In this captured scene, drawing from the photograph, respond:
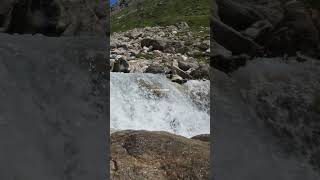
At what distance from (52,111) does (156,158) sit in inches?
74.7

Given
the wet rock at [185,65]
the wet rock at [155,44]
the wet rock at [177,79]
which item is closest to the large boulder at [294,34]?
the wet rock at [177,79]

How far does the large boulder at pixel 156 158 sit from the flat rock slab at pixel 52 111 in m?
0.50

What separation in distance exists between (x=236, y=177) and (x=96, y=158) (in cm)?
221

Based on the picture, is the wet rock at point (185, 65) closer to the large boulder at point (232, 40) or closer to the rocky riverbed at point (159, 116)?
the rocky riverbed at point (159, 116)

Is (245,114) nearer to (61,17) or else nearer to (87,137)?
(87,137)

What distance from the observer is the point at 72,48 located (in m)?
11.1

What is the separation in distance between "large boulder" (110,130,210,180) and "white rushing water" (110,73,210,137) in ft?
18.6

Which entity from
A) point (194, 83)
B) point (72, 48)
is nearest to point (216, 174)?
point (72, 48)

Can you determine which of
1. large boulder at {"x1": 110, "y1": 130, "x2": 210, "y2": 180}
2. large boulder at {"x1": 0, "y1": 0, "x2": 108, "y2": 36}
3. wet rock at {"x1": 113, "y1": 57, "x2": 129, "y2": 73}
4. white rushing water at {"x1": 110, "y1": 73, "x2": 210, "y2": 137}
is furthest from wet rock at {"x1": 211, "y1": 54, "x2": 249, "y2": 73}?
wet rock at {"x1": 113, "y1": 57, "x2": 129, "y2": 73}

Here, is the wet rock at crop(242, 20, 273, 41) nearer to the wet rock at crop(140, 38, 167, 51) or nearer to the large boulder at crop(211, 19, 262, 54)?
the large boulder at crop(211, 19, 262, 54)

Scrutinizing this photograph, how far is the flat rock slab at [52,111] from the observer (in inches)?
365

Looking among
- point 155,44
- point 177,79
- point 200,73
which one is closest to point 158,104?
point 177,79

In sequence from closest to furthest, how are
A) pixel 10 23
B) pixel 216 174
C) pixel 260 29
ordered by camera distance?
pixel 216 174 → pixel 260 29 → pixel 10 23

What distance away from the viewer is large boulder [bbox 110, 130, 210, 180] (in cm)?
948
